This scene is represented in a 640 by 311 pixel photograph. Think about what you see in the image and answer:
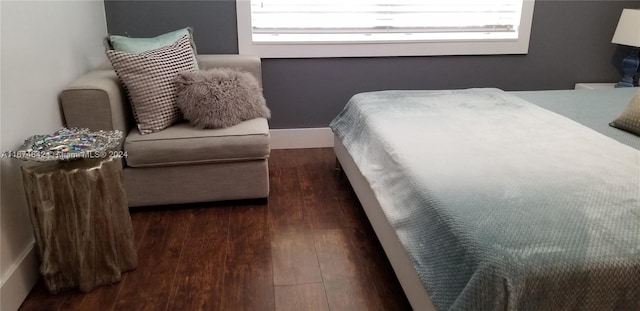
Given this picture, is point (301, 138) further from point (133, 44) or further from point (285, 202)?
point (133, 44)

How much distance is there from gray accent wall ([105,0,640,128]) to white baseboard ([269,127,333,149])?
0.05m

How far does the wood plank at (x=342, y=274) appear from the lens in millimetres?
1931

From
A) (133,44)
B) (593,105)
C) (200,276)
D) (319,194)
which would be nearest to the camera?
(200,276)

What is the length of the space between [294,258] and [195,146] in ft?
2.57

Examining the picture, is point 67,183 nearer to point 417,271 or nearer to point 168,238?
point 168,238

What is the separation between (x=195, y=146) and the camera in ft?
8.13

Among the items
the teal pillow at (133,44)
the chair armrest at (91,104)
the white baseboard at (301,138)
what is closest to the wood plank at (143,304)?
the chair armrest at (91,104)

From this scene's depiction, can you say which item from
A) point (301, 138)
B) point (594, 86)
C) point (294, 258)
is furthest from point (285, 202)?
point (594, 86)

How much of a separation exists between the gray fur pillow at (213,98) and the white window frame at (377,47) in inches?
28.0

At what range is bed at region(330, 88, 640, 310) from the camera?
50.1 inches

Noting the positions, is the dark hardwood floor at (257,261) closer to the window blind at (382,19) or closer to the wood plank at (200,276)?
the wood plank at (200,276)

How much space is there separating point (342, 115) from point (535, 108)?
1058mm

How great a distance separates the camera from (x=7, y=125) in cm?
185

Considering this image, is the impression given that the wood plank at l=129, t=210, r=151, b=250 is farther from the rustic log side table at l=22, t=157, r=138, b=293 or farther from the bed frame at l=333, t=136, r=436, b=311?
the bed frame at l=333, t=136, r=436, b=311
